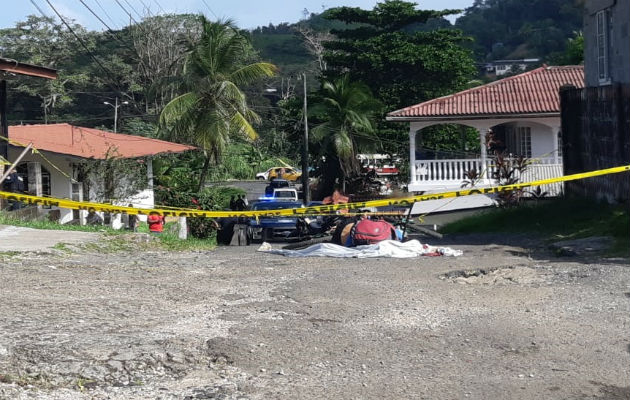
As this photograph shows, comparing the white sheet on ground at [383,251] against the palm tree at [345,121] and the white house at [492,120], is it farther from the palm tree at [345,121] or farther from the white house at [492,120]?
the palm tree at [345,121]

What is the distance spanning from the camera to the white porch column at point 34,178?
26.7m

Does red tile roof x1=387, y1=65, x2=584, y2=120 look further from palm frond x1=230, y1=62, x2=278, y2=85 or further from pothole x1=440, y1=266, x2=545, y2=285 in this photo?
pothole x1=440, y1=266, x2=545, y2=285

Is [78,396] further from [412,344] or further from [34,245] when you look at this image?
[34,245]

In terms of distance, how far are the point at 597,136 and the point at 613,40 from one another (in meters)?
2.10

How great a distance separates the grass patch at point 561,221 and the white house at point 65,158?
9672 mm

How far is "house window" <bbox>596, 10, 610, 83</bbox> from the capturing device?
21.6 metres

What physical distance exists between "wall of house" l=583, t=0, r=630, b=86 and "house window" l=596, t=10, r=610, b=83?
0.12 metres

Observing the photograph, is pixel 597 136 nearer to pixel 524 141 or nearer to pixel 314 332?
pixel 314 332

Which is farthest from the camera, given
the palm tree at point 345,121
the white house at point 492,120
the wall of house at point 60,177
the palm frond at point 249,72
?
the palm tree at point 345,121

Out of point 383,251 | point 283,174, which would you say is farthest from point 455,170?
point 283,174

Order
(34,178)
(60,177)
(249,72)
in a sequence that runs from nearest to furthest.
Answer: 1. (34,178)
2. (60,177)
3. (249,72)

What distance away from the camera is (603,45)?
22.0m

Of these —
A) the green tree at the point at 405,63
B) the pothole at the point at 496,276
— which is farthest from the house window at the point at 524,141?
the pothole at the point at 496,276

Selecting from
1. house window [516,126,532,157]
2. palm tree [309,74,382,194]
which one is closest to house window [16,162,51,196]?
palm tree [309,74,382,194]
